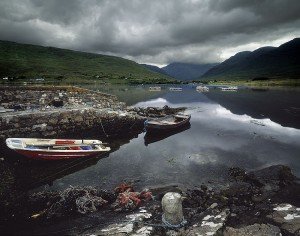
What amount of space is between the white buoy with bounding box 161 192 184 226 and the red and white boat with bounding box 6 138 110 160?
44.7 feet

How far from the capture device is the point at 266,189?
57.2ft

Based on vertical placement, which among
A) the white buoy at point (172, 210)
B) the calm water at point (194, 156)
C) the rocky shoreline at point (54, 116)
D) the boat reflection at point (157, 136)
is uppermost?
the rocky shoreline at point (54, 116)

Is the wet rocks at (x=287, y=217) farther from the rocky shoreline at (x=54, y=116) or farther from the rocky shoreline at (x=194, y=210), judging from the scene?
the rocky shoreline at (x=54, y=116)

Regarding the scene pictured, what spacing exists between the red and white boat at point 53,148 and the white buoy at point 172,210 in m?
13.6

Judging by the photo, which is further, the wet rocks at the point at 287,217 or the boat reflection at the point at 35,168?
the boat reflection at the point at 35,168

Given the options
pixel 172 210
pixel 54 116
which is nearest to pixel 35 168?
pixel 54 116

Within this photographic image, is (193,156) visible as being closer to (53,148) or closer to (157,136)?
(157,136)

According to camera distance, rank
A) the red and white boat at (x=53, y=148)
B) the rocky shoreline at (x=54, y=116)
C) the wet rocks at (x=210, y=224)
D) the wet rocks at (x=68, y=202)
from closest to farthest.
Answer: the wet rocks at (x=210, y=224) → the wet rocks at (x=68, y=202) → the red and white boat at (x=53, y=148) → the rocky shoreline at (x=54, y=116)

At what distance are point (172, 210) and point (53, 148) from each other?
15356mm

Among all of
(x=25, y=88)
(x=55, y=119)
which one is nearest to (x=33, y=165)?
(x=55, y=119)

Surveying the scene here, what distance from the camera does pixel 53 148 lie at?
24.3 meters

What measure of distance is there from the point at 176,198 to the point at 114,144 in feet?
63.2

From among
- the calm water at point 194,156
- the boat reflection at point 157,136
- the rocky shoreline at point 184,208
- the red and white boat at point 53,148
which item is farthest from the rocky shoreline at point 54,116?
the rocky shoreline at point 184,208

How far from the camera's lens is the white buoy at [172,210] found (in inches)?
491
